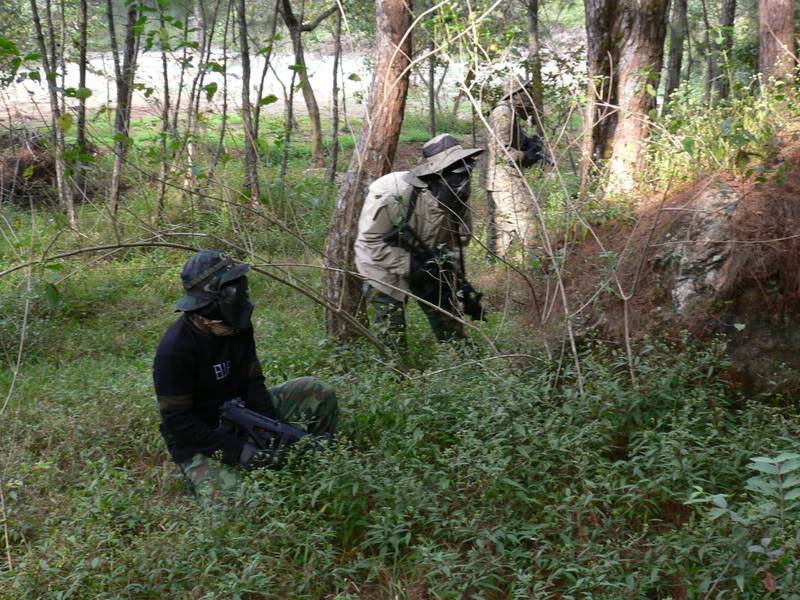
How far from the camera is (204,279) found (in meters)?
4.19

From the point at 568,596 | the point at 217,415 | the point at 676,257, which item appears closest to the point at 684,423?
the point at 568,596

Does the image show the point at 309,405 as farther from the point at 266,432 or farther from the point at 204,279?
the point at 204,279

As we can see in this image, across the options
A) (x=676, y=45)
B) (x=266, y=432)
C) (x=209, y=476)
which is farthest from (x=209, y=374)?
(x=676, y=45)

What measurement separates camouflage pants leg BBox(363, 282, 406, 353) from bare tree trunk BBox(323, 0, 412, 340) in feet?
1.29

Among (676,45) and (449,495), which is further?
(676,45)

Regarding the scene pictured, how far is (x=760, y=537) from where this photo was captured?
319cm

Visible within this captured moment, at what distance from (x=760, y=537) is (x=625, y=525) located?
692 millimetres

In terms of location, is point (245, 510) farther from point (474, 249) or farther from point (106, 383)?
point (474, 249)

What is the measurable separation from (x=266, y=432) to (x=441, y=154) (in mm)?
2482

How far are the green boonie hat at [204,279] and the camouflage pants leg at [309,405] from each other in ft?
2.97

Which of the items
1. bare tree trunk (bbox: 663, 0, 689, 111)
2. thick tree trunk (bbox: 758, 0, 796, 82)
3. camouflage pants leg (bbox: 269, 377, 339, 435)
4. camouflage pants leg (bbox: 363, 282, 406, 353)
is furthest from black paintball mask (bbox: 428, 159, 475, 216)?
bare tree trunk (bbox: 663, 0, 689, 111)

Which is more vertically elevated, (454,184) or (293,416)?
(454,184)

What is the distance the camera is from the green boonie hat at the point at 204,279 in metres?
4.19

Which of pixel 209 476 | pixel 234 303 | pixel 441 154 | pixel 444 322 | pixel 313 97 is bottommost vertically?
pixel 209 476
